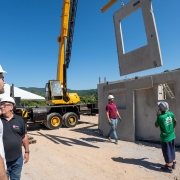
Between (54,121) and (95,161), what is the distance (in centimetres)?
646

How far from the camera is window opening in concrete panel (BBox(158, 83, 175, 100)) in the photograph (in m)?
6.70

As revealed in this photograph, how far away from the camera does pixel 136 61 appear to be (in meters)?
5.84

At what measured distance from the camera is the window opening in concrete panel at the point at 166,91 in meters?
6.70

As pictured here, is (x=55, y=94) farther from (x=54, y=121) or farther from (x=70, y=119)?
(x=70, y=119)

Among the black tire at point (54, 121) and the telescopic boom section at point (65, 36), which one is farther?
the telescopic boom section at point (65, 36)

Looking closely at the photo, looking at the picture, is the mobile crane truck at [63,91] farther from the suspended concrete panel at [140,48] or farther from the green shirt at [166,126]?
the green shirt at [166,126]

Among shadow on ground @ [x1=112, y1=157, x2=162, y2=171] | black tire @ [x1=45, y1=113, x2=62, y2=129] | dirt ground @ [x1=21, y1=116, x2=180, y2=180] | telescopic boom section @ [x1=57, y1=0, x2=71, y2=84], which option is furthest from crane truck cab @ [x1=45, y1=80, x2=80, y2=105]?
shadow on ground @ [x1=112, y1=157, x2=162, y2=171]

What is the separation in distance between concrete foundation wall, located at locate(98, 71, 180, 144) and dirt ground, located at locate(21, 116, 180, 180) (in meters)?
0.55

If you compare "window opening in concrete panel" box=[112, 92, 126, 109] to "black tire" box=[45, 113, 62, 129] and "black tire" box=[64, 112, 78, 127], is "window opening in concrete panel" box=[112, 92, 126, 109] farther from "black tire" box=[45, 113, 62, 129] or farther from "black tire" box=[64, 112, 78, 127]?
"black tire" box=[45, 113, 62, 129]

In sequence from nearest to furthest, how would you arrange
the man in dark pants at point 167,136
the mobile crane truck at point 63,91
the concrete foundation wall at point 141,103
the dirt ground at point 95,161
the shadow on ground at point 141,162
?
the dirt ground at point 95,161
the man in dark pants at point 167,136
the shadow on ground at point 141,162
the concrete foundation wall at point 141,103
the mobile crane truck at point 63,91

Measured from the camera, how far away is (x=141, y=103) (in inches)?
297

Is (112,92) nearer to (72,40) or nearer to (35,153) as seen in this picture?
(35,153)

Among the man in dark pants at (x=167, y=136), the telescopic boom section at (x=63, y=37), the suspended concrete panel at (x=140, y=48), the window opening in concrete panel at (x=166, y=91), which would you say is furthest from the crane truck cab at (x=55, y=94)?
the man in dark pants at (x=167, y=136)

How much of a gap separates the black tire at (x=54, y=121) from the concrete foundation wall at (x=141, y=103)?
448 cm
